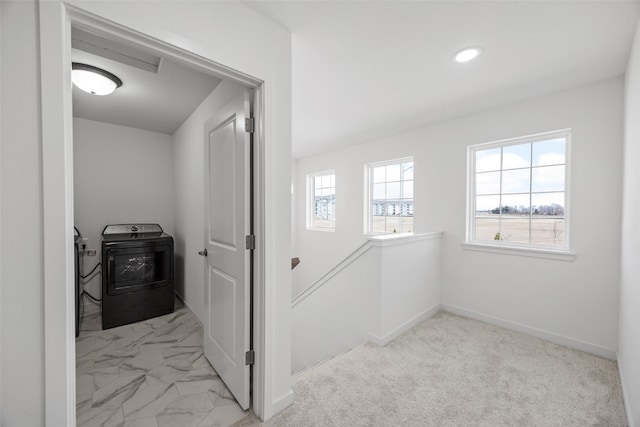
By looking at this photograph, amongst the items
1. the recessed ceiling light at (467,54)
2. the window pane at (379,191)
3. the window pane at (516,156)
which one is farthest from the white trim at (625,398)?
the window pane at (379,191)

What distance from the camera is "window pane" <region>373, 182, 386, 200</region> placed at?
437 centimetres

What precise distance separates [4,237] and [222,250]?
110 cm

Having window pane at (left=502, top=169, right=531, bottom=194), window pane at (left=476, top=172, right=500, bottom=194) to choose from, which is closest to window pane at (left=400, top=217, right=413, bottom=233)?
window pane at (left=476, top=172, right=500, bottom=194)

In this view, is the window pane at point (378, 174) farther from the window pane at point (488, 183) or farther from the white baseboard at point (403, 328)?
the white baseboard at point (403, 328)

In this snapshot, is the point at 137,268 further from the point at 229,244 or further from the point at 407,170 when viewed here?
the point at 407,170

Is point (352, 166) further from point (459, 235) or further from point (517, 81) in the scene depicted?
point (517, 81)

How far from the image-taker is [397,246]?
2725 millimetres

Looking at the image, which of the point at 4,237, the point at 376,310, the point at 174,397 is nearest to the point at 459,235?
the point at 376,310

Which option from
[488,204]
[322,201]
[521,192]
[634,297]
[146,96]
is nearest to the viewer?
[634,297]

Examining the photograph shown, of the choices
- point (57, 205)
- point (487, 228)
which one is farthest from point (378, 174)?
point (57, 205)

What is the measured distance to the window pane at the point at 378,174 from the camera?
14.4ft

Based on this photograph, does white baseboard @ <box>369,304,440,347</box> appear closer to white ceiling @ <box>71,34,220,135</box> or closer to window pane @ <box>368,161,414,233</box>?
window pane @ <box>368,161,414,233</box>

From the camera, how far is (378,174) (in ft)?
14.6

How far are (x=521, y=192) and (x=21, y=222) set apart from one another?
12.3 feet
